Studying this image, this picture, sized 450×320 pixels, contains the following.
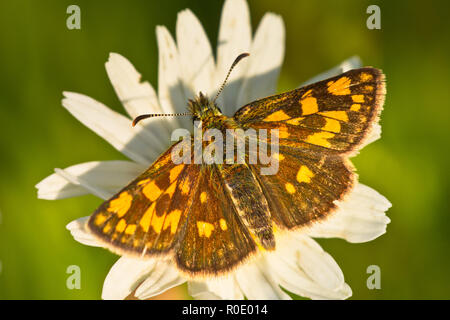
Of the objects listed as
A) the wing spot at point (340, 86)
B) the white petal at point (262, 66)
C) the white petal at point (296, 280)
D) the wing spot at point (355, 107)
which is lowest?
the white petal at point (296, 280)

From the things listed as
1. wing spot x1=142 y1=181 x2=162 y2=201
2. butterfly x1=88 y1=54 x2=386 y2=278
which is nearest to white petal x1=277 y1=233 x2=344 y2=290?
butterfly x1=88 y1=54 x2=386 y2=278

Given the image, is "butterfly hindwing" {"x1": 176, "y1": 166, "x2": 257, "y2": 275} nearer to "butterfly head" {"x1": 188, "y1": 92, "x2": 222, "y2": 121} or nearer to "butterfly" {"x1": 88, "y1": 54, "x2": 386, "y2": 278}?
"butterfly" {"x1": 88, "y1": 54, "x2": 386, "y2": 278}

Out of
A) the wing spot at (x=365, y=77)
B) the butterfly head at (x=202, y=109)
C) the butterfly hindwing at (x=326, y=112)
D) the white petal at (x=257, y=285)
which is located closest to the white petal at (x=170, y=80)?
the butterfly head at (x=202, y=109)

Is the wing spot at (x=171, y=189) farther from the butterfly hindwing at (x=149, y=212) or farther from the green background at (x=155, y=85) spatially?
the green background at (x=155, y=85)

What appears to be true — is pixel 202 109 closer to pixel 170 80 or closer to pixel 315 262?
pixel 170 80

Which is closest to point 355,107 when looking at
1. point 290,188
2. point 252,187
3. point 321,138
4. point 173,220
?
point 321,138

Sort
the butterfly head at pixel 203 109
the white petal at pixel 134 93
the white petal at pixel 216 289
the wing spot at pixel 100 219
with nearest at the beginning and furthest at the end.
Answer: the wing spot at pixel 100 219 < the white petal at pixel 216 289 < the butterfly head at pixel 203 109 < the white petal at pixel 134 93
